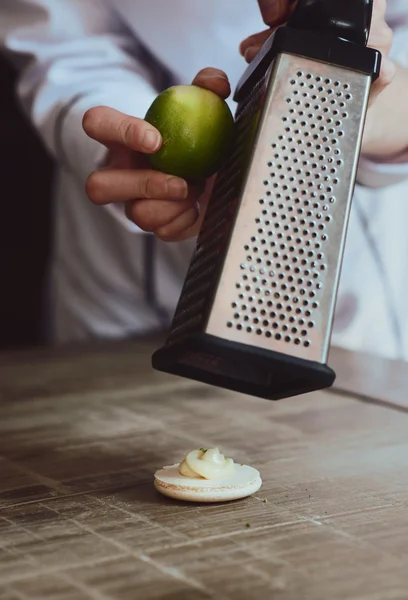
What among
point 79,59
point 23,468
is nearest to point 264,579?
point 23,468

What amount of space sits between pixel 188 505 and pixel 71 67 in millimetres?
1303

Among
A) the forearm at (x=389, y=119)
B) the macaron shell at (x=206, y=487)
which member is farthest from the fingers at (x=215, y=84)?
the macaron shell at (x=206, y=487)

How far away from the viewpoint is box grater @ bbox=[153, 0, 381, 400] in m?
1.00

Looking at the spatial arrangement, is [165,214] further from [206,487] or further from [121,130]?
[206,487]

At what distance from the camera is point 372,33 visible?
4.42 ft

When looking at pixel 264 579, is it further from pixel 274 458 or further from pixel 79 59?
pixel 79 59

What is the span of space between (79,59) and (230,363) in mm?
1259

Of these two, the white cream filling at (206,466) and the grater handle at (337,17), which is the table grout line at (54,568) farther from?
the grater handle at (337,17)

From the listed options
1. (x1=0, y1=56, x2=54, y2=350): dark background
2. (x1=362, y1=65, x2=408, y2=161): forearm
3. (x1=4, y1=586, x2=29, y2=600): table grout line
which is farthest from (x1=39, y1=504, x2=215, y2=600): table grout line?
(x1=0, y1=56, x2=54, y2=350): dark background

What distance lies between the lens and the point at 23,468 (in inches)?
49.8

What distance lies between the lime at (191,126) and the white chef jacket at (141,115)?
541mm

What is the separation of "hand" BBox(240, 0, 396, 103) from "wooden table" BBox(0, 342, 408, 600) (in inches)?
22.0

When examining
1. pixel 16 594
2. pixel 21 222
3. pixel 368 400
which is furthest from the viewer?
pixel 21 222

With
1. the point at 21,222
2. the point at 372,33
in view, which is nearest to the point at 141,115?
the point at 372,33
